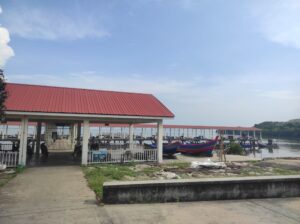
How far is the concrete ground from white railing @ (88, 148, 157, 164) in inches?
252

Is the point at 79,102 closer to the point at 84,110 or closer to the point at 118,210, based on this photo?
the point at 84,110

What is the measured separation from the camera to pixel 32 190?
8.22 m

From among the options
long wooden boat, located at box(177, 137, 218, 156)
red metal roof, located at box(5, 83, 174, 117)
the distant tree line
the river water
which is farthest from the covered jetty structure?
the distant tree line

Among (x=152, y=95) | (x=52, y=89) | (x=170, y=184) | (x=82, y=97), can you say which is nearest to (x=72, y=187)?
(x=170, y=184)

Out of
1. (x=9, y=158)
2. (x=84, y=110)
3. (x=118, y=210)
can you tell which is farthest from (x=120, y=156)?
(x=118, y=210)

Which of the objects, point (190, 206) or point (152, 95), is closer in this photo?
point (190, 206)

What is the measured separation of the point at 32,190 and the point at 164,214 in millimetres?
4375

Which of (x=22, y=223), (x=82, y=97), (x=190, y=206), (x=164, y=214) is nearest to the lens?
(x=22, y=223)

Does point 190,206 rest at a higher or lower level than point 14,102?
lower

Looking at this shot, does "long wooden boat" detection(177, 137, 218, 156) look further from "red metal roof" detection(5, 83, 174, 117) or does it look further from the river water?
the river water

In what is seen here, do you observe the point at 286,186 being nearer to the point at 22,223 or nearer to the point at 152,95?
the point at 22,223

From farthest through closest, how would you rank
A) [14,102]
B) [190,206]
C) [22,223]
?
1. [14,102]
2. [190,206]
3. [22,223]

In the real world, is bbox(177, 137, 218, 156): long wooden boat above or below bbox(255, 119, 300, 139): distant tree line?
below

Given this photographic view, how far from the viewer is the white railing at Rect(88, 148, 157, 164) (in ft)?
48.5
